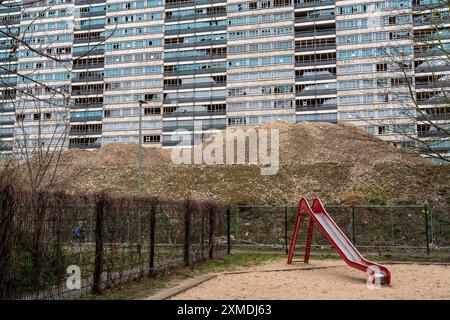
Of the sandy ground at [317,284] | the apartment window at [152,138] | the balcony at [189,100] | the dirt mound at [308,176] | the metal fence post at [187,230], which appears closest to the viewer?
the sandy ground at [317,284]

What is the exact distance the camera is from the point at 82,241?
889cm

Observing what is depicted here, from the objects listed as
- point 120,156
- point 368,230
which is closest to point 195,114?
point 120,156

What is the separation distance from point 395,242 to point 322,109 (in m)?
→ 45.0

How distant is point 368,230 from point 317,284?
1501 centimetres

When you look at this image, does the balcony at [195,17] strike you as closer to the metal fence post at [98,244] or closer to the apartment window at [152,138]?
the apartment window at [152,138]

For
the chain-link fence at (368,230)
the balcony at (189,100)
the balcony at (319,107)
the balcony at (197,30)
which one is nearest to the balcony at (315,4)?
the balcony at (197,30)

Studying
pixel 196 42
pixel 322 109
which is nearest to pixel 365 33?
pixel 322 109

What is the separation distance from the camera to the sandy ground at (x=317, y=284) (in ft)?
30.6

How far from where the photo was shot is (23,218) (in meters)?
7.07

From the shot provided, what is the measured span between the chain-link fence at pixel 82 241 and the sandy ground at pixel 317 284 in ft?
5.71

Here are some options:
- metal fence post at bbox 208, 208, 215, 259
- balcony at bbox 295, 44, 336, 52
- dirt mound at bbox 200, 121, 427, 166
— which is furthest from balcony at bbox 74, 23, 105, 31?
metal fence post at bbox 208, 208, 215, 259

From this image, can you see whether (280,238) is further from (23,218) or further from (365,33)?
(365,33)

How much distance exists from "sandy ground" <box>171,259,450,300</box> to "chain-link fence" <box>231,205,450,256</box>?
6301 millimetres

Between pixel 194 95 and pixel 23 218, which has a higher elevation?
pixel 194 95
